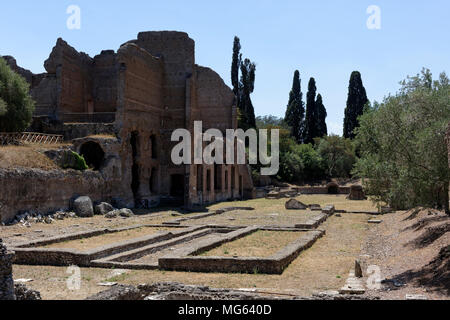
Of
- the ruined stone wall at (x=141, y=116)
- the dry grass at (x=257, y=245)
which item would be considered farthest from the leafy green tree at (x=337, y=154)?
the dry grass at (x=257, y=245)

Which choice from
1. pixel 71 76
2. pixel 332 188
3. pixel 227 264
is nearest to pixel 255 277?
pixel 227 264

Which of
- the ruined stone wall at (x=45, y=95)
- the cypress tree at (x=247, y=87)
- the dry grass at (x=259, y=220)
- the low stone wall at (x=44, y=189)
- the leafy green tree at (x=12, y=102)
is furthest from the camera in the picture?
the cypress tree at (x=247, y=87)

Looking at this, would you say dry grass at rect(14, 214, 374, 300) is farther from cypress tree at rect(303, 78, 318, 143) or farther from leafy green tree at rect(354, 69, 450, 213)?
cypress tree at rect(303, 78, 318, 143)

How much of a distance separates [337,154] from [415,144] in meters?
49.7

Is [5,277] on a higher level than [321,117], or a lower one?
lower

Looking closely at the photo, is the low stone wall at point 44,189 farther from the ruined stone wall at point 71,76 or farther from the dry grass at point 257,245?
the dry grass at point 257,245

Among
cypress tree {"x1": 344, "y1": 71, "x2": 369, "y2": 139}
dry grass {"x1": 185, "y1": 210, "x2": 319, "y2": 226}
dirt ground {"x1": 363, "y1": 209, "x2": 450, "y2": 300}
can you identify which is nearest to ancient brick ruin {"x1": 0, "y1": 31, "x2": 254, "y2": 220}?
dry grass {"x1": 185, "y1": 210, "x2": 319, "y2": 226}

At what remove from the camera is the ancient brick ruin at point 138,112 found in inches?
1198

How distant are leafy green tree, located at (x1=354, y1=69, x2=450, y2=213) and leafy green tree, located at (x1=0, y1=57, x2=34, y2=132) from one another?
21.6 metres

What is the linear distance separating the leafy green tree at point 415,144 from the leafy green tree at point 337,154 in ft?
153

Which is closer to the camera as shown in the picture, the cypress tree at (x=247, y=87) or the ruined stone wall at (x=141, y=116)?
the ruined stone wall at (x=141, y=116)

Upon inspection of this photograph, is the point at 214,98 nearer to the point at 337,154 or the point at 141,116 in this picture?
the point at 141,116

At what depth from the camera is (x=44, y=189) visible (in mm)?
23375
